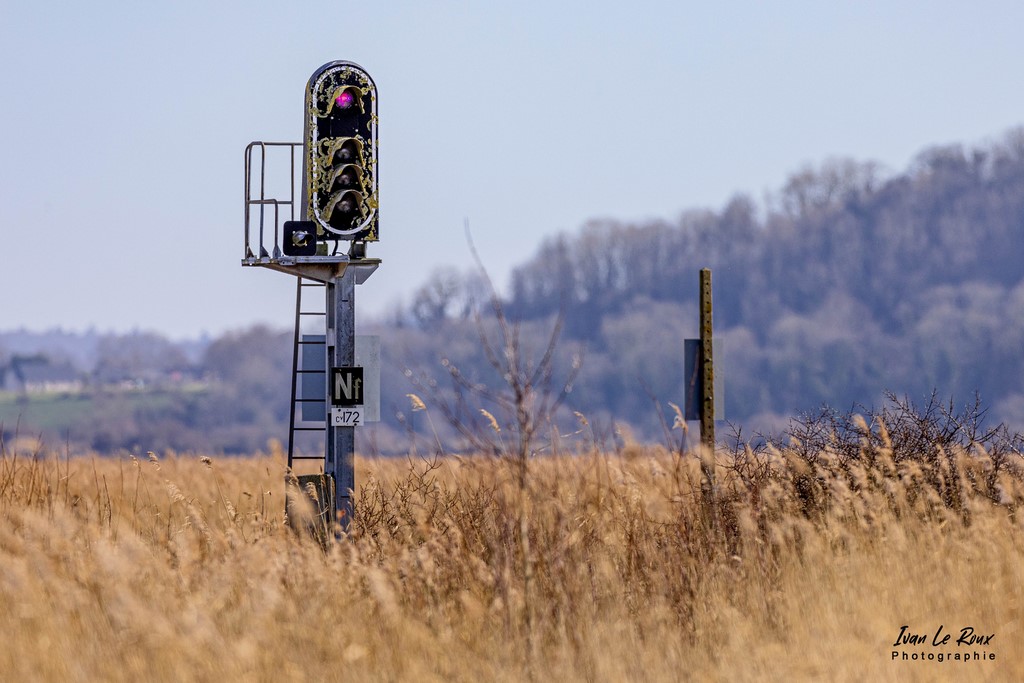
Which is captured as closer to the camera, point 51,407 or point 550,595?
point 550,595

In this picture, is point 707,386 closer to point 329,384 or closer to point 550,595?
point 550,595

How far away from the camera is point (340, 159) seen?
428 inches

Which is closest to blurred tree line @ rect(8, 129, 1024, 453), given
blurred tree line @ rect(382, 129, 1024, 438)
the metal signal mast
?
blurred tree line @ rect(382, 129, 1024, 438)

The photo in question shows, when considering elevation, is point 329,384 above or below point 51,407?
above

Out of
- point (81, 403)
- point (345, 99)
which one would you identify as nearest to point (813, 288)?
point (81, 403)

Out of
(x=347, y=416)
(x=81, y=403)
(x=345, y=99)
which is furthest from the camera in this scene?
(x=81, y=403)

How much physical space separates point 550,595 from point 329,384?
4.12 metres

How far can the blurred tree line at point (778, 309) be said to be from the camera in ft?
431

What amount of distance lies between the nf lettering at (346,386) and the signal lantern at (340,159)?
111 cm

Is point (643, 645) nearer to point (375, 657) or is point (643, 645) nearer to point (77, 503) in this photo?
point (375, 657)

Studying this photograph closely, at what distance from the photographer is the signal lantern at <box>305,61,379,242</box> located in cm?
1088

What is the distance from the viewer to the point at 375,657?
651cm

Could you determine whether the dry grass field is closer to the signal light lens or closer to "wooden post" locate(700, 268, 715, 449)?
"wooden post" locate(700, 268, 715, 449)

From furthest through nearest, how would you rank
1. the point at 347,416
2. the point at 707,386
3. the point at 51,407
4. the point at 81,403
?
1. the point at 81,403
2. the point at 51,407
3. the point at 347,416
4. the point at 707,386
